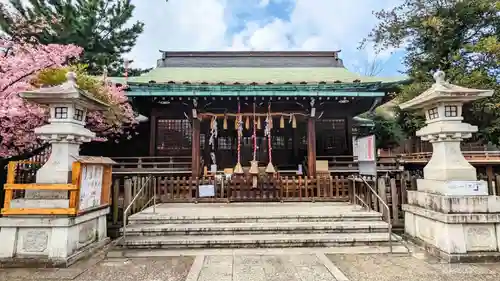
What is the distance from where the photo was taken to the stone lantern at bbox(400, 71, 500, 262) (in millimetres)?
5039

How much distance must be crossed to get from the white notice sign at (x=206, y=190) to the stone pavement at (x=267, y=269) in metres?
3.76

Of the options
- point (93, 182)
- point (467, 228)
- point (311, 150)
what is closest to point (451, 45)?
point (311, 150)

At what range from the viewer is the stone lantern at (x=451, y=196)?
5.04 m

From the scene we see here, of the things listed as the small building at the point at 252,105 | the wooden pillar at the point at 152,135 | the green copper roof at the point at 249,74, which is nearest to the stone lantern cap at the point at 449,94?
the small building at the point at 252,105

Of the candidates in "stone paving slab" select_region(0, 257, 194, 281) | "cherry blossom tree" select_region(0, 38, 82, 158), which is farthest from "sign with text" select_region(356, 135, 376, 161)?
"cherry blossom tree" select_region(0, 38, 82, 158)

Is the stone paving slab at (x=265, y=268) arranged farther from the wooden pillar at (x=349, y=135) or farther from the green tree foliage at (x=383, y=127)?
the green tree foliage at (x=383, y=127)

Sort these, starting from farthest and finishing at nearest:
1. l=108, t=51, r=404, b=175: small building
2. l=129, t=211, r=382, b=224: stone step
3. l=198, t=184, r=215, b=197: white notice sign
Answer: l=108, t=51, r=404, b=175: small building, l=198, t=184, r=215, b=197: white notice sign, l=129, t=211, r=382, b=224: stone step

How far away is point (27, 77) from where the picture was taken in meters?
7.98

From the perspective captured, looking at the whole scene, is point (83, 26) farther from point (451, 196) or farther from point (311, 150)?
point (451, 196)

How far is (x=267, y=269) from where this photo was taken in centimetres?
476

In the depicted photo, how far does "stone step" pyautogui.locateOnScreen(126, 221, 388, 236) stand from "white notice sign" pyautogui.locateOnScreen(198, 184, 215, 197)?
9.33 feet

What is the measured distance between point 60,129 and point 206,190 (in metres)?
4.83

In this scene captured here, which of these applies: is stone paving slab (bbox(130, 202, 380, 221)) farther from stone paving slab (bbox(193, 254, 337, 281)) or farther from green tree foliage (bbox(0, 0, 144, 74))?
green tree foliage (bbox(0, 0, 144, 74))

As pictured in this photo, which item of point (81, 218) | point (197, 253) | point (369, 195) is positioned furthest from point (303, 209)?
point (81, 218)
